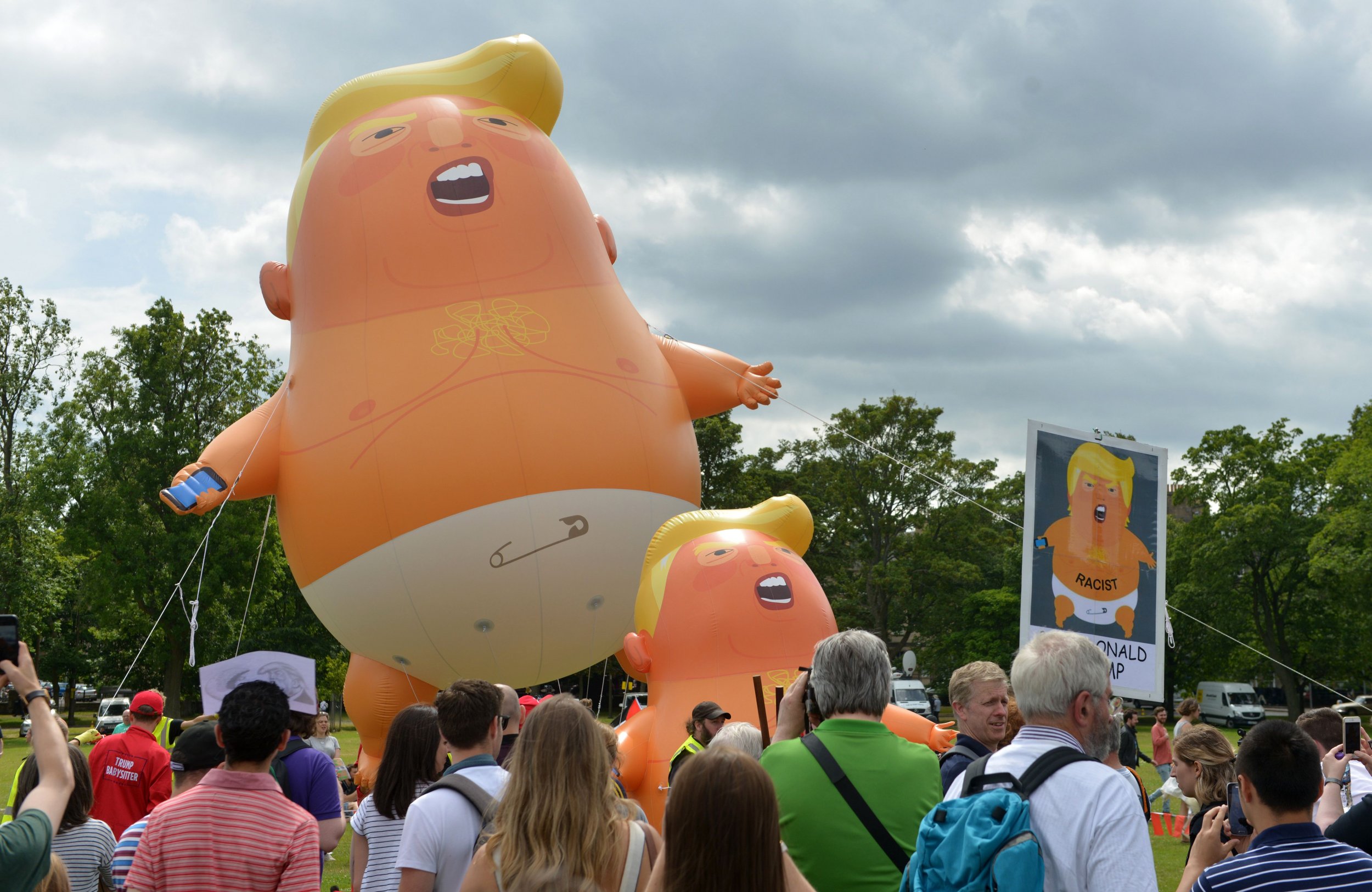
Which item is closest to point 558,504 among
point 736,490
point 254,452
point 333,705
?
point 254,452

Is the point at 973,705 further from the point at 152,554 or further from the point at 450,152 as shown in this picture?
the point at 152,554

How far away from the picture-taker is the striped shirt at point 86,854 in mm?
4457

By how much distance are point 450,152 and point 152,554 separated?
2419 centimetres

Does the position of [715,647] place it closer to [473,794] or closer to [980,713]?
[980,713]

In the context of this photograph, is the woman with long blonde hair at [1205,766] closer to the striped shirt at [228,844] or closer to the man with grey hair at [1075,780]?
the man with grey hair at [1075,780]

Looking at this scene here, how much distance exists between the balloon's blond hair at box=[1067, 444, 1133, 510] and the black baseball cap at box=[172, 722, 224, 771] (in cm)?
465

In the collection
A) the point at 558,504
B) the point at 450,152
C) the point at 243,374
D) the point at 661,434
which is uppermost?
the point at 243,374

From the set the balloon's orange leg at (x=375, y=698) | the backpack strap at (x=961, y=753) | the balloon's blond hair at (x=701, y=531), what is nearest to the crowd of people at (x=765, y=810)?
the backpack strap at (x=961, y=753)

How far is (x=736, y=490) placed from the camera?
128ft

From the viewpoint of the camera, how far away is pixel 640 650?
28.7ft

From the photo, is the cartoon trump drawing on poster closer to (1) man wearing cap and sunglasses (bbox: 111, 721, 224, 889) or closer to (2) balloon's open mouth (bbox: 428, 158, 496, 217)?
(1) man wearing cap and sunglasses (bbox: 111, 721, 224, 889)

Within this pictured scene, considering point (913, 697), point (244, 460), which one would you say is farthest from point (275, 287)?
point (913, 697)

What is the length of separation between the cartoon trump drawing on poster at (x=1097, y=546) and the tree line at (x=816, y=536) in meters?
17.4

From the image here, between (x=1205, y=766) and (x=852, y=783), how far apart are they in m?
2.19
